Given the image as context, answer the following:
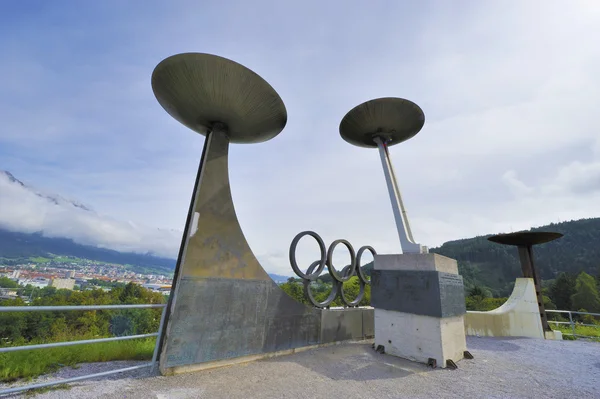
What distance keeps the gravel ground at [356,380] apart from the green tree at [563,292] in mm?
68990

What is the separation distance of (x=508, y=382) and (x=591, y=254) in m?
121

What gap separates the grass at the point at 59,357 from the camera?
429 centimetres

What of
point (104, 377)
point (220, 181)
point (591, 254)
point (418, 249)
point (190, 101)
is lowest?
point (104, 377)

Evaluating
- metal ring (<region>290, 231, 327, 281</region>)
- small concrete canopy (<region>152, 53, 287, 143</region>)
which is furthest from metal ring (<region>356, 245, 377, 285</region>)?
small concrete canopy (<region>152, 53, 287, 143</region>)

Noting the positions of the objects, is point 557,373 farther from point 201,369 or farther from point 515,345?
point 201,369

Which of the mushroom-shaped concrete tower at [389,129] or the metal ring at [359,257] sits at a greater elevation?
the mushroom-shaped concrete tower at [389,129]

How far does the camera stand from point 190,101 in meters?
6.03

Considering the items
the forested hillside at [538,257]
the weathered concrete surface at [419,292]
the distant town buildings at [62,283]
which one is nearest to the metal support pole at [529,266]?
the weathered concrete surface at [419,292]

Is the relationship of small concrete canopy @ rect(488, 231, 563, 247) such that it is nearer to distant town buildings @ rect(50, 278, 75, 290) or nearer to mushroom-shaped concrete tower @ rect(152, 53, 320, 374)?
mushroom-shaped concrete tower @ rect(152, 53, 320, 374)

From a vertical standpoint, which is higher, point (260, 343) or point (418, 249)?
point (418, 249)

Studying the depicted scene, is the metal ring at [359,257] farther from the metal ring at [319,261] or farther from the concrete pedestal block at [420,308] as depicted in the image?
the concrete pedestal block at [420,308]

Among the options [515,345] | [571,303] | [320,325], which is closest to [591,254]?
[571,303]

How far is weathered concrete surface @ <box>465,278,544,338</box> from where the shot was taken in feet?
33.6

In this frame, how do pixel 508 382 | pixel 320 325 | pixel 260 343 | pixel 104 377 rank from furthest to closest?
pixel 320 325 < pixel 260 343 < pixel 508 382 < pixel 104 377
